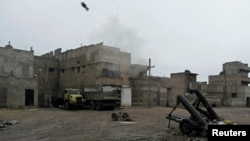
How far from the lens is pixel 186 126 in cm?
1755

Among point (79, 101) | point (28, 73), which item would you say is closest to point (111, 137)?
point (79, 101)

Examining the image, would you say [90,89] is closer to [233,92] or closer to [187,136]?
[187,136]

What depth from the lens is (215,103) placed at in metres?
67.1

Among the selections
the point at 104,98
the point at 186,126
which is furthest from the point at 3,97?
the point at 186,126

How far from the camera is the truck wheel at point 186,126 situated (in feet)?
57.0

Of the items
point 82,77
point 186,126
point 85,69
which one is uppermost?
point 85,69

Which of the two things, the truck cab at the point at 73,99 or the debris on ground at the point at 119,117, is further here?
the truck cab at the point at 73,99

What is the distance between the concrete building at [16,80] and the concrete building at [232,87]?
37.1 metres

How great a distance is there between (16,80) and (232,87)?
2162 inches

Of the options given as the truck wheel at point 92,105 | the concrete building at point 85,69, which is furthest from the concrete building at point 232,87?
the truck wheel at point 92,105

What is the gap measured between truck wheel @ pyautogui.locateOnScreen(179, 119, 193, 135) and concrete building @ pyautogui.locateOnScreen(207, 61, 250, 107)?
51624 mm

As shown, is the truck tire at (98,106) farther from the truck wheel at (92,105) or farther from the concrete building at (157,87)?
the concrete building at (157,87)

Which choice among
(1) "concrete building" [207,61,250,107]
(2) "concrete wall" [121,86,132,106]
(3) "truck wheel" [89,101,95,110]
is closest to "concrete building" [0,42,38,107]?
(3) "truck wheel" [89,101,95,110]

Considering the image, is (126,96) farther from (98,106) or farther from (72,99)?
(72,99)
